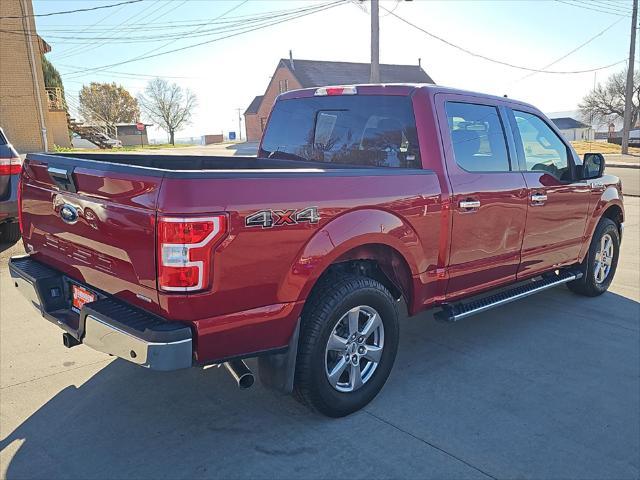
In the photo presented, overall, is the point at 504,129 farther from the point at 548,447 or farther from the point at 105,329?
the point at 105,329

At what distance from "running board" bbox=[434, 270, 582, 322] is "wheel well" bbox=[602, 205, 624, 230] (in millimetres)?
893

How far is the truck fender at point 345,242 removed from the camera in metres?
2.73

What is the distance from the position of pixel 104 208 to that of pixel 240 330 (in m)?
0.91

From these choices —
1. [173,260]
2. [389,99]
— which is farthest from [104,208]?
[389,99]

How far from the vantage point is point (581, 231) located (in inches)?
201

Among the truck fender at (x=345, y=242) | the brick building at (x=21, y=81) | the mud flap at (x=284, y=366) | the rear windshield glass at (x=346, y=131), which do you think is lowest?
the mud flap at (x=284, y=366)

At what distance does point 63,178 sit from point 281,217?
131 centimetres

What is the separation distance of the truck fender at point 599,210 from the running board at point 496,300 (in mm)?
293

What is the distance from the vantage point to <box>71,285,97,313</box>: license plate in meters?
2.91

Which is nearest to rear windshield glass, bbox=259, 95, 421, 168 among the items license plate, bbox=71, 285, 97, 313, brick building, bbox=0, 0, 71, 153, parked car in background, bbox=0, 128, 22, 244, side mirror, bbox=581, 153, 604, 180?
license plate, bbox=71, 285, 97, 313

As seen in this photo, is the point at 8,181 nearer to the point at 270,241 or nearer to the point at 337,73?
the point at 270,241

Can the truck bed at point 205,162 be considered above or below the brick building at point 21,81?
below

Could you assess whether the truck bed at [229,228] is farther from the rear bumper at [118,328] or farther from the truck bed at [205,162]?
the truck bed at [205,162]

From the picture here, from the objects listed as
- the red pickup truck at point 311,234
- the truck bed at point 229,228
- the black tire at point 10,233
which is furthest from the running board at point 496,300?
the black tire at point 10,233
